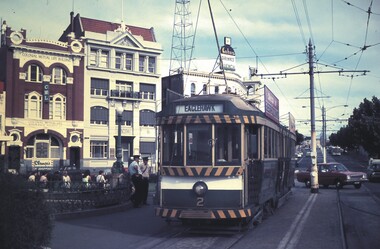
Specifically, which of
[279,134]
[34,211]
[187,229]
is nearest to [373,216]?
[279,134]

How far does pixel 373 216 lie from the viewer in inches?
574

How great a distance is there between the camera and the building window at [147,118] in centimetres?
5394

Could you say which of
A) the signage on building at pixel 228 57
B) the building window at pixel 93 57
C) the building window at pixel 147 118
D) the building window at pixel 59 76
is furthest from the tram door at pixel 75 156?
the signage on building at pixel 228 57

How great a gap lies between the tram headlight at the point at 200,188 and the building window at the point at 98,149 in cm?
4086

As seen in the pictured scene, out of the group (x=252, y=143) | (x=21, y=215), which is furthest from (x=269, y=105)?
(x=21, y=215)

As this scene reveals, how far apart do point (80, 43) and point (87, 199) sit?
1490 inches

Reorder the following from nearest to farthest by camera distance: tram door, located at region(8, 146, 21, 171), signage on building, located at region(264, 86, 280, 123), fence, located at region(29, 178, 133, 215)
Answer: tram door, located at region(8, 146, 21, 171)
signage on building, located at region(264, 86, 280, 123)
fence, located at region(29, 178, 133, 215)

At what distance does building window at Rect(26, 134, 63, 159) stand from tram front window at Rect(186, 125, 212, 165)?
127ft

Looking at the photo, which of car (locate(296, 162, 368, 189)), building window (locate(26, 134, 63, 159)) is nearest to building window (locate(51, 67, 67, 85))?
building window (locate(26, 134, 63, 159))

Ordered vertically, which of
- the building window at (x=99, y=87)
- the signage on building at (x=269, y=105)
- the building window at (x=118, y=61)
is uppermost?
the building window at (x=118, y=61)

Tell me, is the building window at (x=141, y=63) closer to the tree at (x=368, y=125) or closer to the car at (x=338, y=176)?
the tree at (x=368, y=125)

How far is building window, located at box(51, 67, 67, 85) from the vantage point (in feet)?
158

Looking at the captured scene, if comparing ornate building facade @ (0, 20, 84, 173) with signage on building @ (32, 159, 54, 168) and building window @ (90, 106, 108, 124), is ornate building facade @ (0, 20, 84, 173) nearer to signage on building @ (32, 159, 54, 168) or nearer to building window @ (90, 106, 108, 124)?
signage on building @ (32, 159, 54, 168)

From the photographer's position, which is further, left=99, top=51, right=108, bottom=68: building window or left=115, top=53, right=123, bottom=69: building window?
left=115, top=53, right=123, bottom=69: building window
